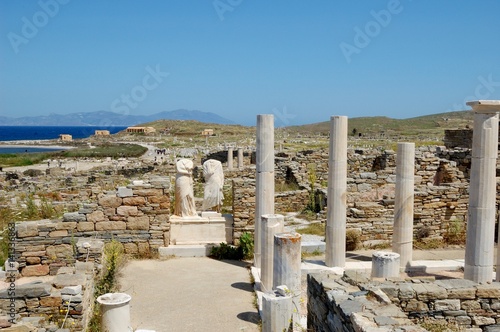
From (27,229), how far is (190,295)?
433cm

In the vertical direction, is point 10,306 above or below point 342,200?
below

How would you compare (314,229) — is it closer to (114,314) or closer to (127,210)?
(127,210)

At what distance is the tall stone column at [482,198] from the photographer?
872cm

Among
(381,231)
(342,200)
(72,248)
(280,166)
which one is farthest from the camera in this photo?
(280,166)

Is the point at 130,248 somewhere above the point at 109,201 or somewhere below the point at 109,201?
below

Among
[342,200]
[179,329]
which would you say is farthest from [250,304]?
[342,200]

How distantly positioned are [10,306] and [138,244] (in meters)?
5.20

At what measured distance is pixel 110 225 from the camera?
11.8 m

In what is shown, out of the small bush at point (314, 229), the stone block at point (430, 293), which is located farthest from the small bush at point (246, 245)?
the stone block at point (430, 293)

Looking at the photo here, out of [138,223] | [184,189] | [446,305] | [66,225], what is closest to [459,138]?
[184,189]

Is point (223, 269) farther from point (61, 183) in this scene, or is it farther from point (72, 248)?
point (61, 183)

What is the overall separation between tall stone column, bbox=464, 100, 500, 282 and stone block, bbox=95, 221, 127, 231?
8.00m

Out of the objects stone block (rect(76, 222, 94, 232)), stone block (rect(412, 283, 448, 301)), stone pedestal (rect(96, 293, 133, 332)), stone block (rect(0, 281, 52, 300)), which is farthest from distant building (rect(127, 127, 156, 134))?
stone block (rect(412, 283, 448, 301))

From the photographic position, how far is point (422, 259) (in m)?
11.5
